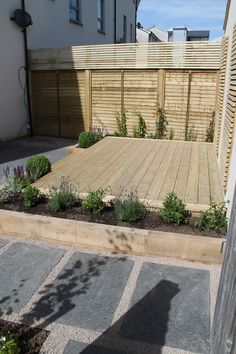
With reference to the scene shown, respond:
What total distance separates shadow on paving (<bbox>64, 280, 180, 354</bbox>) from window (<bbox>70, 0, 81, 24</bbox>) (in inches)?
512

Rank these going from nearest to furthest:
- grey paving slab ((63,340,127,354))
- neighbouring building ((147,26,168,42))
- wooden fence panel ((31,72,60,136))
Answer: grey paving slab ((63,340,127,354)), wooden fence panel ((31,72,60,136)), neighbouring building ((147,26,168,42))

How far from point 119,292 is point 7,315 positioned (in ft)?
3.40

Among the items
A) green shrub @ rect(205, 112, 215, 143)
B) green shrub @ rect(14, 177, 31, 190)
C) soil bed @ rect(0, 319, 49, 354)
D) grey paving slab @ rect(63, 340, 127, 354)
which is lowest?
grey paving slab @ rect(63, 340, 127, 354)


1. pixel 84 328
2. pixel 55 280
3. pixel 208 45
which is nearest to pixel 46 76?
pixel 208 45

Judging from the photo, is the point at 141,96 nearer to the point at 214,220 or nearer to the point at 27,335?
the point at 214,220

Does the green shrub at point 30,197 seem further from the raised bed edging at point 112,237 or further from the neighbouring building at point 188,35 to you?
the neighbouring building at point 188,35

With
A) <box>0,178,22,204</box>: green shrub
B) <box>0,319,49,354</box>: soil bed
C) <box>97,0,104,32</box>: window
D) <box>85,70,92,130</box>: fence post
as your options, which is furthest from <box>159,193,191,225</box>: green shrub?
<box>97,0,104,32</box>: window

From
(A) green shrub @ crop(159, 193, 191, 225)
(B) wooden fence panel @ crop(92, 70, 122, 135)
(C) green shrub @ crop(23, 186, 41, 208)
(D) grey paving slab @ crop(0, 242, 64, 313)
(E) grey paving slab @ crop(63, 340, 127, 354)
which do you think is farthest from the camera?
(B) wooden fence panel @ crop(92, 70, 122, 135)

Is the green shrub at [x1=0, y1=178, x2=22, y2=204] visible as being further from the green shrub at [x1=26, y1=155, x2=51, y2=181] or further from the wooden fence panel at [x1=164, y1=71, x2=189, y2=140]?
the wooden fence panel at [x1=164, y1=71, x2=189, y2=140]

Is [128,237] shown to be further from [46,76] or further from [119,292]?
[46,76]

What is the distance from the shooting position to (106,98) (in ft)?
32.6

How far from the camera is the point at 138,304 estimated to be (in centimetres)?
293

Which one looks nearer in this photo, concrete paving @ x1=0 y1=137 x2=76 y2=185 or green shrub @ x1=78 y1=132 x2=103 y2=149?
concrete paving @ x1=0 y1=137 x2=76 y2=185

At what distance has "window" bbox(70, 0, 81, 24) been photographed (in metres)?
13.4
